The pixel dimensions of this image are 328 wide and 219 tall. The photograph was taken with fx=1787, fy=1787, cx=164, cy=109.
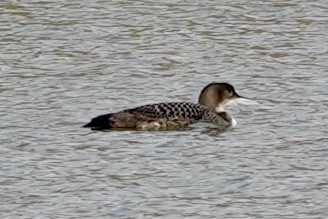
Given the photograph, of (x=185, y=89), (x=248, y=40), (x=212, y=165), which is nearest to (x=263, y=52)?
(x=248, y=40)

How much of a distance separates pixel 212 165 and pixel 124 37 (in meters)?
5.19

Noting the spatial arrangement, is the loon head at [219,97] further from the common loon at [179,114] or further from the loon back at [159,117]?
the loon back at [159,117]

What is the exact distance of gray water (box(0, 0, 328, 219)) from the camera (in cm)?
1148

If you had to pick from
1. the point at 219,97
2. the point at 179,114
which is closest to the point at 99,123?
the point at 179,114

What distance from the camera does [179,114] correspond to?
556 inches

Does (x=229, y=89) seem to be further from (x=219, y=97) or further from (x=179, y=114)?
(x=179, y=114)

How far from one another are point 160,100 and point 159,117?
1002 mm

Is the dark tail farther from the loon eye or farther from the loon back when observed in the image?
the loon eye

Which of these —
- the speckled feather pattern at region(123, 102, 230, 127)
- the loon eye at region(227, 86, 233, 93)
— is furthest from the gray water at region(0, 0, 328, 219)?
the loon eye at region(227, 86, 233, 93)

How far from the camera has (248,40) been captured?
17.3m

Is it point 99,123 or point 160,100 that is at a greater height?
point 99,123

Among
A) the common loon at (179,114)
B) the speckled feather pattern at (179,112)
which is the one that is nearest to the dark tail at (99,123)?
the common loon at (179,114)

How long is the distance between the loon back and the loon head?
8.6 inches

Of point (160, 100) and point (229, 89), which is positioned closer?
point (229, 89)
